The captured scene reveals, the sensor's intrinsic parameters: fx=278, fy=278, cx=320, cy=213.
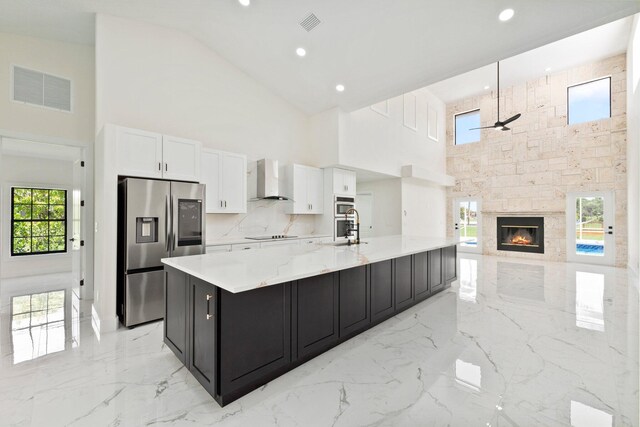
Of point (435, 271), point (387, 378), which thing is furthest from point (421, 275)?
point (387, 378)

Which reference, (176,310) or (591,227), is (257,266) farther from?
(591,227)

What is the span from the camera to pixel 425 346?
255 cm

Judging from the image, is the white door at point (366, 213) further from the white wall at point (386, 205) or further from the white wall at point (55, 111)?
the white wall at point (55, 111)

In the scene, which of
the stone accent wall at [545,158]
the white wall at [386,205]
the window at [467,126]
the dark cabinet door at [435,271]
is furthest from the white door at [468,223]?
the dark cabinet door at [435,271]

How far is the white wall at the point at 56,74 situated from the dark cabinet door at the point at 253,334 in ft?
13.2

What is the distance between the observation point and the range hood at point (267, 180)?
483cm

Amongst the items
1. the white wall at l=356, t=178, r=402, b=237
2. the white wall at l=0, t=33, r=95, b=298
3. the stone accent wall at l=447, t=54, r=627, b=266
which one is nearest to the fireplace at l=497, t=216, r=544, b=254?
the stone accent wall at l=447, t=54, r=627, b=266

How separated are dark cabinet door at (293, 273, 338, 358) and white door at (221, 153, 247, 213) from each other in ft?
8.47

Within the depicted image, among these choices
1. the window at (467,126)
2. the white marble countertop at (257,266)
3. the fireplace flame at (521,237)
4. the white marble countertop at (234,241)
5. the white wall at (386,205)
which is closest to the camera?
the white marble countertop at (257,266)

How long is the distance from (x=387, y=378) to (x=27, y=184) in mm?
8289

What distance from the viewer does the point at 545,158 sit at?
25.1 ft

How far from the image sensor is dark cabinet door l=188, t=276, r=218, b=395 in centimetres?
173

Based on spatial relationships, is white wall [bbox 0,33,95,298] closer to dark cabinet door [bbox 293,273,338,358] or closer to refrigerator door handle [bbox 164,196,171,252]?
refrigerator door handle [bbox 164,196,171,252]

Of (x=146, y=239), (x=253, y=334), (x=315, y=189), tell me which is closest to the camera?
(x=253, y=334)
